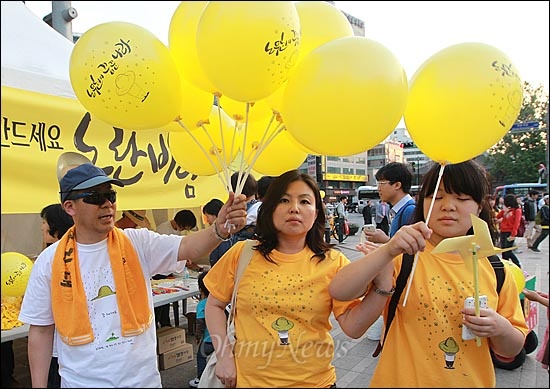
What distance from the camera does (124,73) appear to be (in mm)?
1568

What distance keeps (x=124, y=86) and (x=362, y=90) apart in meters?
0.89

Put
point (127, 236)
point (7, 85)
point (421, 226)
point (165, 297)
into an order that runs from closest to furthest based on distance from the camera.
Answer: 1. point (421, 226)
2. point (127, 236)
3. point (7, 85)
4. point (165, 297)

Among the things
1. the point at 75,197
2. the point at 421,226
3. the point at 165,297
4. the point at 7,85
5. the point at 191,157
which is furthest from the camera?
the point at 165,297

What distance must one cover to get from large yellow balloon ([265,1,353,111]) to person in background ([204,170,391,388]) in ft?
1.55

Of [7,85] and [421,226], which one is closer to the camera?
[421,226]

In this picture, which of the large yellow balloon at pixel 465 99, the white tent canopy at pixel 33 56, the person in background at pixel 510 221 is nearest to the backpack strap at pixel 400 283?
the large yellow balloon at pixel 465 99

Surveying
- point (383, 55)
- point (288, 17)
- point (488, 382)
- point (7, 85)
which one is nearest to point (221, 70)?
point (288, 17)

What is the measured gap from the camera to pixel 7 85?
284 cm

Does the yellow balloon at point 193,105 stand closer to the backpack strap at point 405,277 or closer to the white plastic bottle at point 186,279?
the backpack strap at point 405,277

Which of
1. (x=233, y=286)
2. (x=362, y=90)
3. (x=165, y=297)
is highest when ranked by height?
(x=362, y=90)

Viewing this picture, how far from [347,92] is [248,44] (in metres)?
0.36

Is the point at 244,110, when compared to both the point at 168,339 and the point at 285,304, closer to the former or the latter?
the point at 285,304

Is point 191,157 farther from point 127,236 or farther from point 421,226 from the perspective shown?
point 421,226

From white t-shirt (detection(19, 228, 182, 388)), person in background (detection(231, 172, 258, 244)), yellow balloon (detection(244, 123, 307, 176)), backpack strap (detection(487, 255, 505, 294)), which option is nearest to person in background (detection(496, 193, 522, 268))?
person in background (detection(231, 172, 258, 244))
